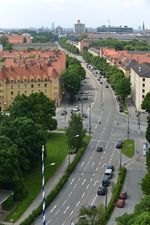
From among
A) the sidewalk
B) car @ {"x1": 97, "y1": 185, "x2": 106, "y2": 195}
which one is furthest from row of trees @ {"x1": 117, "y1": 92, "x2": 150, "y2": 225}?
the sidewalk

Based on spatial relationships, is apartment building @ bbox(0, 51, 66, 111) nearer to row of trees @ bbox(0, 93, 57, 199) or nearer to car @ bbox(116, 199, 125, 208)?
row of trees @ bbox(0, 93, 57, 199)

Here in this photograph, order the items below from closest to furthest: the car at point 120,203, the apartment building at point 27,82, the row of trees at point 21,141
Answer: the car at point 120,203
the row of trees at point 21,141
the apartment building at point 27,82

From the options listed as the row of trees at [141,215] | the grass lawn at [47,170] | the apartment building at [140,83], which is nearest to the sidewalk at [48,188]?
the grass lawn at [47,170]

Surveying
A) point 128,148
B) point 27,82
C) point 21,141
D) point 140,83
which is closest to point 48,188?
point 21,141

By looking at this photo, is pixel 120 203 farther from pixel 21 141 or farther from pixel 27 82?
pixel 27 82

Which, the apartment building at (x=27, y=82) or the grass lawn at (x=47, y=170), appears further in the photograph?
the apartment building at (x=27, y=82)

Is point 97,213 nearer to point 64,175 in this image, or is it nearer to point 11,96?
point 64,175

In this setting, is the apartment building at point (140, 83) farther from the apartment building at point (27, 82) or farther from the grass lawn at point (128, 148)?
the grass lawn at point (128, 148)

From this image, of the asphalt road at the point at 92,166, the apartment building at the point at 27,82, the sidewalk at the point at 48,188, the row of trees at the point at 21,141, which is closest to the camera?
the sidewalk at the point at 48,188
